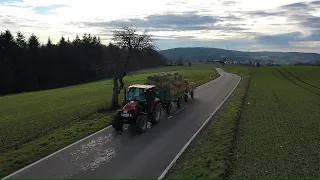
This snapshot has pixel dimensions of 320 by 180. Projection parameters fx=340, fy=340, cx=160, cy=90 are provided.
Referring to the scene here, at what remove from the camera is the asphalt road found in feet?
41.6

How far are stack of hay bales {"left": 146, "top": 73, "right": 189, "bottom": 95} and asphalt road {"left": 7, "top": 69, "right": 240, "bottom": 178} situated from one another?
186 inches

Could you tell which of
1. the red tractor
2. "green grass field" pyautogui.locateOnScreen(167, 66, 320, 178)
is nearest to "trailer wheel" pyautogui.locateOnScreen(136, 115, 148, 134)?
the red tractor

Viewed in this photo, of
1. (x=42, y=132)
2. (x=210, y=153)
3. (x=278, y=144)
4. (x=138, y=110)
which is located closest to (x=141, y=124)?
(x=138, y=110)

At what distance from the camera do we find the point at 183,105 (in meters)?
30.2

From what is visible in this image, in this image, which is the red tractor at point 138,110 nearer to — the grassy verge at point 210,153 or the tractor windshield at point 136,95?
the tractor windshield at point 136,95

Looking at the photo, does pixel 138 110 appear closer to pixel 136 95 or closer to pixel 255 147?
pixel 136 95

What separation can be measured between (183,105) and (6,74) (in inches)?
1882

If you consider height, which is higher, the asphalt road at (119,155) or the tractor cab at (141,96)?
the tractor cab at (141,96)

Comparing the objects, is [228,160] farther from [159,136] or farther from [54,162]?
[54,162]

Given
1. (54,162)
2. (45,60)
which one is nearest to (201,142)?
(54,162)

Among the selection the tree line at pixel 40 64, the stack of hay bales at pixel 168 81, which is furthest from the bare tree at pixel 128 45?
the tree line at pixel 40 64

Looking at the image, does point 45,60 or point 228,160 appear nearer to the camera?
point 228,160

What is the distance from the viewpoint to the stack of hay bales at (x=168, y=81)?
2607 cm

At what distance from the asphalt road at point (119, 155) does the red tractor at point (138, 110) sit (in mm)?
526
